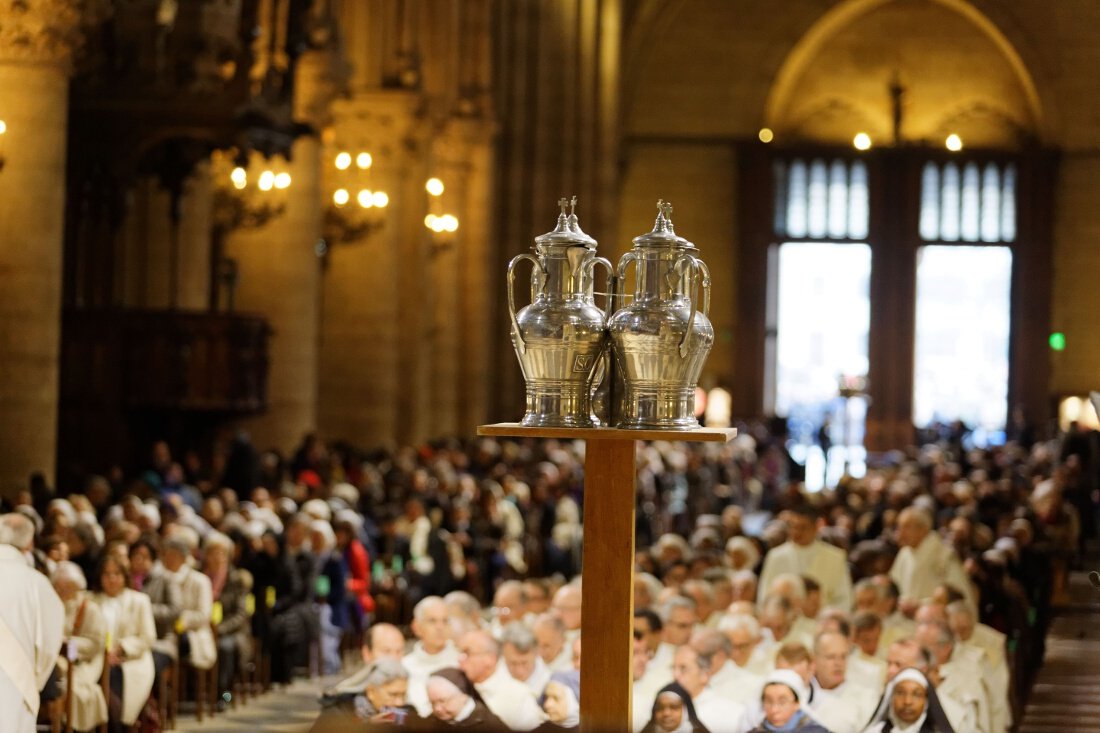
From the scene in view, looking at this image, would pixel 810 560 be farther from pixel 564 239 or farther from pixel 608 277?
pixel 564 239

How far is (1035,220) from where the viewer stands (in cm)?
4984

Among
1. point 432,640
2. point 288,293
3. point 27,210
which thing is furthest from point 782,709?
point 288,293

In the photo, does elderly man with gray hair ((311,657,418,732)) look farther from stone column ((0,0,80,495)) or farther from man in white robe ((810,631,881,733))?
stone column ((0,0,80,495))

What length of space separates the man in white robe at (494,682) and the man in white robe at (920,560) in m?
4.45

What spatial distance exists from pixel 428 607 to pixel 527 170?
29.3 metres

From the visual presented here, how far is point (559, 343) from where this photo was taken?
18.2ft

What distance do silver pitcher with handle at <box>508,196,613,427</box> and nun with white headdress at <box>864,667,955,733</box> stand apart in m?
3.75

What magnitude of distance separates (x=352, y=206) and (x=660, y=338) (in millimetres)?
22369

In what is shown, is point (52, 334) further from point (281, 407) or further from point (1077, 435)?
point (1077, 435)

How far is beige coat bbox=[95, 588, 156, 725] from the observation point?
11297 mm

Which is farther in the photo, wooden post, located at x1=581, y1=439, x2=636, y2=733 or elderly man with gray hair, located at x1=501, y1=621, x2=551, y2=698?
elderly man with gray hair, located at x1=501, y1=621, x2=551, y2=698

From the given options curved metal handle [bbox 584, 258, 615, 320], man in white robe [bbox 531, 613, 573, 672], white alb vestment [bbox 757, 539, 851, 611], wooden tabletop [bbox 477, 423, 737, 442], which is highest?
curved metal handle [bbox 584, 258, 615, 320]

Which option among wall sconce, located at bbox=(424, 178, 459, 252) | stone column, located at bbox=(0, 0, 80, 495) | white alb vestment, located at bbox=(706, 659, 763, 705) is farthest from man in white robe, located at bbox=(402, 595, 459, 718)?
wall sconce, located at bbox=(424, 178, 459, 252)

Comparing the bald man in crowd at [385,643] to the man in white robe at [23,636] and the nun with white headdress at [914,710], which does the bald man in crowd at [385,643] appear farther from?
the nun with white headdress at [914,710]
